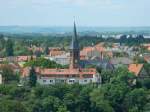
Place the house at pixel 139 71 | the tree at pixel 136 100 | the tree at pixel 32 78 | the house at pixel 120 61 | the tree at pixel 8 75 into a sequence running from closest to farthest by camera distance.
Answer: the tree at pixel 136 100 < the tree at pixel 32 78 < the tree at pixel 8 75 < the house at pixel 139 71 < the house at pixel 120 61

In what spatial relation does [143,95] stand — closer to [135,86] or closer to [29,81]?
[135,86]

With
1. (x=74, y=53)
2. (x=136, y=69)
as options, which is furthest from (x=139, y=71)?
(x=74, y=53)

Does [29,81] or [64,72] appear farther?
[64,72]

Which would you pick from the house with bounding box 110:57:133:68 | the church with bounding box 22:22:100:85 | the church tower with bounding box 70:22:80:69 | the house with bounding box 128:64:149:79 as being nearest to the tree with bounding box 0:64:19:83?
the church with bounding box 22:22:100:85

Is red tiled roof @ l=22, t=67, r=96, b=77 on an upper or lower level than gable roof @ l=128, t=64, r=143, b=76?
upper

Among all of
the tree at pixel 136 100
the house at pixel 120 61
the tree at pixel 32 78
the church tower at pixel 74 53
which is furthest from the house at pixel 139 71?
the tree at pixel 136 100

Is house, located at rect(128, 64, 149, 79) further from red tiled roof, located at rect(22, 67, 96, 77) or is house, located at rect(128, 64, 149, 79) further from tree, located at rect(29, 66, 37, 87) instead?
tree, located at rect(29, 66, 37, 87)

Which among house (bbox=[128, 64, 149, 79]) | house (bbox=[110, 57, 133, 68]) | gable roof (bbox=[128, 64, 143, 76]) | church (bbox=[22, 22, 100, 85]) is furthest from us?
house (bbox=[110, 57, 133, 68])

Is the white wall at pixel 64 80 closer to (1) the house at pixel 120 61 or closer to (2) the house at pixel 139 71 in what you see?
(2) the house at pixel 139 71

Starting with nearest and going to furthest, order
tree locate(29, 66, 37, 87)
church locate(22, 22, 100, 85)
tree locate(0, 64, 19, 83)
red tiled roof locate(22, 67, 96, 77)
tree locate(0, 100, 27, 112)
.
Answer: tree locate(0, 100, 27, 112) < tree locate(29, 66, 37, 87) < tree locate(0, 64, 19, 83) < church locate(22, 22, 100, 85) < red tiled roof locate(22, 67, 96, 77)

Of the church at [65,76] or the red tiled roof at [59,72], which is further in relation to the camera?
the red tiled roof at [59,72]

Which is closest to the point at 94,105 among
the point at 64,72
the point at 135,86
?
the point at 135,86
